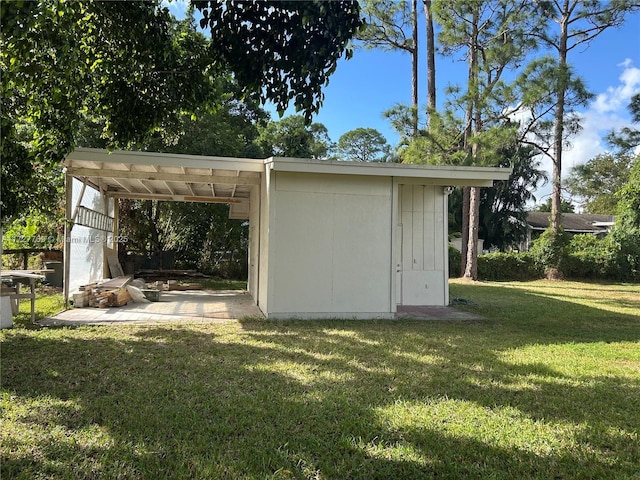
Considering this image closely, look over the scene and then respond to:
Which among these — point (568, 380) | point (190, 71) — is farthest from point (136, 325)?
point (568, 380)

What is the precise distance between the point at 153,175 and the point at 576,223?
3258 centimetres

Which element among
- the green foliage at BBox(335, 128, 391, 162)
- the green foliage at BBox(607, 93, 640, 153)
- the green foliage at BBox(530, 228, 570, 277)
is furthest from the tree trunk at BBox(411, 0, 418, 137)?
the green foliage at BBox(335, 128, 391, 162)

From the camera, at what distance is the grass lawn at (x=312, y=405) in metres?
2.63

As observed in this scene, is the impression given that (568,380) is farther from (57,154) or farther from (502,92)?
(502,92)

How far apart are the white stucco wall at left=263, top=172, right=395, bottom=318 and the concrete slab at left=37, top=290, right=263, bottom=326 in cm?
103

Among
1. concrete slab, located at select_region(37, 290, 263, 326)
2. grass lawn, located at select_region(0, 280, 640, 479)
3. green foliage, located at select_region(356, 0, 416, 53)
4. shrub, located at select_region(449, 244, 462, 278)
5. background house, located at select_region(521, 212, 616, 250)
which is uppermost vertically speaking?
green foliage, located at select_region(356, 0, 416, 53)

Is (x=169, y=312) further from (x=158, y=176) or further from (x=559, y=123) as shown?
(x=559, y=123)

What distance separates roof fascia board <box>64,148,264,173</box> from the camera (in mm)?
7191

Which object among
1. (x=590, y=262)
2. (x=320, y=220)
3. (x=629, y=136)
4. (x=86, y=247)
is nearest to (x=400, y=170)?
(x=320, y=220)

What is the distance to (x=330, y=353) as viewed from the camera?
207 inches

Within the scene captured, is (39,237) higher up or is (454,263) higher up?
(39,237)

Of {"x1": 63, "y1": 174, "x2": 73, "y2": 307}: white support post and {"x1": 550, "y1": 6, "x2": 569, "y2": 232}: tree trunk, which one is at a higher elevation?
{"x1": 550, "y1": 6, "x2": 569, "y2": 232}: tree trunk

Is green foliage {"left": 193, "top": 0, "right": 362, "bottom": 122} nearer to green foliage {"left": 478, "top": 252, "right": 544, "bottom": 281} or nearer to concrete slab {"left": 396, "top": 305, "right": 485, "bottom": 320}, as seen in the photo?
concrete slab {"left": 396, "top": 305, "right": 485, "bottom": 320}

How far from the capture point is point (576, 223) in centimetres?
3259
